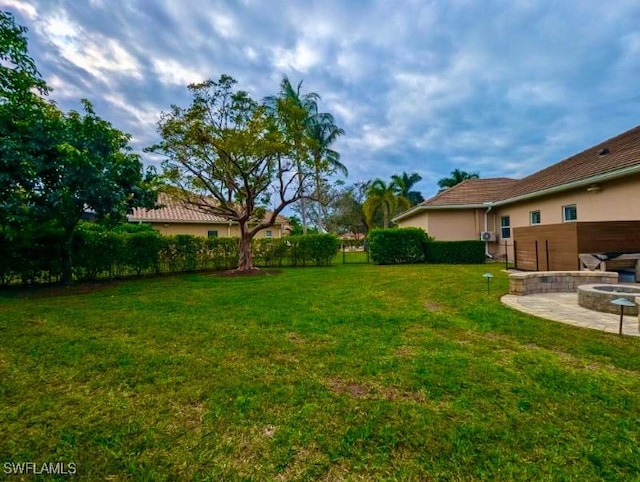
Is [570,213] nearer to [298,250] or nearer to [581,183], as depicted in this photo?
[581,183]

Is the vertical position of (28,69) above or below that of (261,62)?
below

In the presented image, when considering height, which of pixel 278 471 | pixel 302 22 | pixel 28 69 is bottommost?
pixel 278 471

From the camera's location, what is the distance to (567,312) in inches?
201

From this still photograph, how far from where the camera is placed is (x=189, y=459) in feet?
6.21

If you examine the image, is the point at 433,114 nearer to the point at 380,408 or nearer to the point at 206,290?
the point at 206,290

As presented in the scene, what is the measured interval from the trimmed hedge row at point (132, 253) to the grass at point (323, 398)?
5122 millimetres

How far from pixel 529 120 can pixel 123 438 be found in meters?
24.3

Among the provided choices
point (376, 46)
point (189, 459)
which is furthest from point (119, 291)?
point (376, 46)

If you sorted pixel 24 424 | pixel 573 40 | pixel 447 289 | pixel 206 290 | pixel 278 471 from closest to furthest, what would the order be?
pixel 278 471, pixel 24 424, pixel 447 289, pixel 206 290, pixel 573 40

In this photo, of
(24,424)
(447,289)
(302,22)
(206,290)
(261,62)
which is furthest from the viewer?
(261,62)

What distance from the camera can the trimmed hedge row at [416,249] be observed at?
14.7 metres

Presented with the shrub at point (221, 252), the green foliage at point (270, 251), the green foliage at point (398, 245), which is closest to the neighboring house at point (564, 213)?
the green foliage at point (398, 245)

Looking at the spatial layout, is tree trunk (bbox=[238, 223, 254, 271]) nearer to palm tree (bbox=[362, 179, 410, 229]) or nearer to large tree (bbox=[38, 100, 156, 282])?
large tree (bbox=[38, 100, 156, 282])

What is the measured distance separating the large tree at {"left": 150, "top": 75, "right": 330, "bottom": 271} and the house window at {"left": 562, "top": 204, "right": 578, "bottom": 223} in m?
9.37
